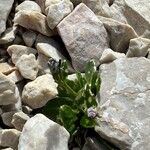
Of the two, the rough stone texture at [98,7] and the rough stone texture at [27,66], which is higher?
the rough stone texture at [98,7]

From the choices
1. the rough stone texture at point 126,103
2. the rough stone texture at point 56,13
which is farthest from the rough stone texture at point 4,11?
the rough stone texture at point 126,103

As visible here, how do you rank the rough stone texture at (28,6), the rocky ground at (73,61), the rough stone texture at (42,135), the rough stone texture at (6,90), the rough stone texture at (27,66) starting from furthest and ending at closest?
the rough stone texture at (28,6) < the rough stone texture at (27,66) < the rough stone texture at (6,90) < the rocky ground at (73,61) < the rough stone texture at (42,135)

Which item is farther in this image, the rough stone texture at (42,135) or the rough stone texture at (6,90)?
the rough stone texture at (6,90)

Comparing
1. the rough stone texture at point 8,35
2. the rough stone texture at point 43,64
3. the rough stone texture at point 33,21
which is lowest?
the rough stone texture at point 43,64

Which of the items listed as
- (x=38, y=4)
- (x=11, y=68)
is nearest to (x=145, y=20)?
(x=38, y=4)

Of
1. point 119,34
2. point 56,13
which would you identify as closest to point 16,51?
point 56,13

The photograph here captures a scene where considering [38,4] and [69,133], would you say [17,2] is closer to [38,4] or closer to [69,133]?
[38,4]

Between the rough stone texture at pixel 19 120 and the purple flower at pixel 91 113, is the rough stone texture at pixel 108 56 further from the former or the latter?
the rough stone texture at pixel 19 120
